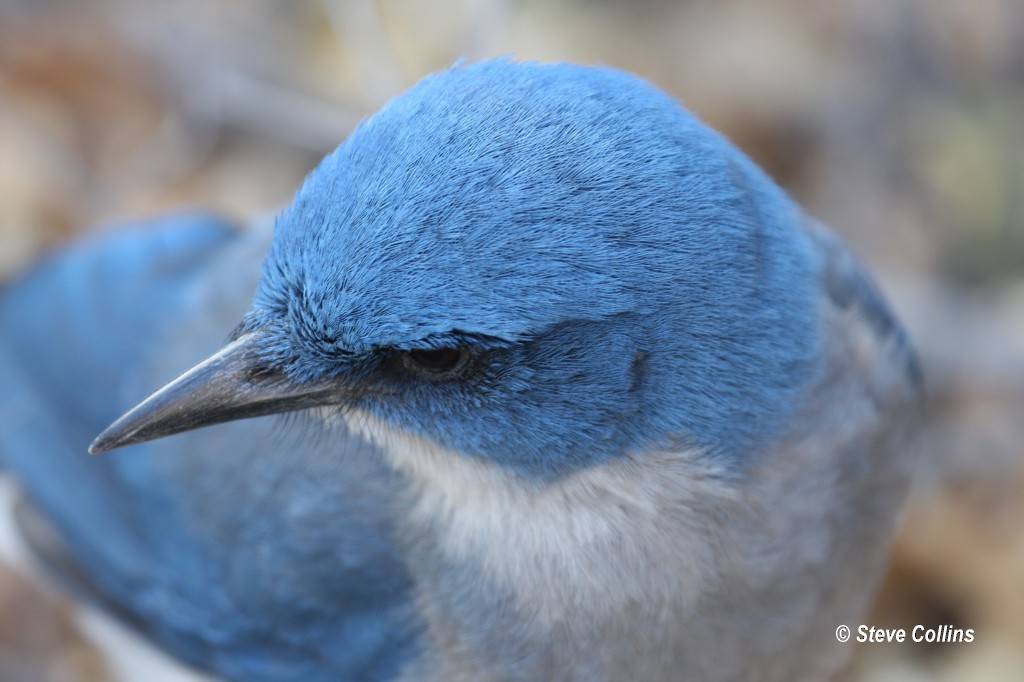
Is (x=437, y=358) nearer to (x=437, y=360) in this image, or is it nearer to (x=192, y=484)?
(x=437, y=360)

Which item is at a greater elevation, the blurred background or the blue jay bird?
the blurred background

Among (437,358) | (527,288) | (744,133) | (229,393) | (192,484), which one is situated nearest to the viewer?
(527,288)

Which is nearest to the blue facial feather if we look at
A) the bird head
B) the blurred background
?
the bird head

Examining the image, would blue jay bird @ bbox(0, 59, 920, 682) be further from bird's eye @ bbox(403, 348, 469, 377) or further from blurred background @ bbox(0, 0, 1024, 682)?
blurred background @ bbox(0, 0, 1024, 682)

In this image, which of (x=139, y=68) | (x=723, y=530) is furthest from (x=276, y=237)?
(x=139, y=68)

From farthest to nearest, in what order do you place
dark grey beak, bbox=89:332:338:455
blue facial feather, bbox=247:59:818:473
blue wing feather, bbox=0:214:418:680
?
blue wing feather, bbox=0:214:418:680, dark grey beak, bbox=89:332:338:455, blue facial feather, bbox=247:59:818:473

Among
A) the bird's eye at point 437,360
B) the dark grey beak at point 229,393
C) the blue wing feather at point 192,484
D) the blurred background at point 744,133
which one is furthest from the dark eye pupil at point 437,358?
the blurred background at point 744,133

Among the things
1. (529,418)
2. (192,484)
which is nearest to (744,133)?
(192,484)
